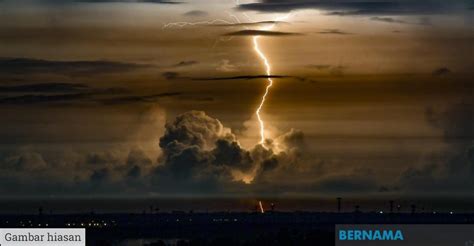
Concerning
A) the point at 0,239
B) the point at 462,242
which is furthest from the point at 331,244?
the point at 0,239

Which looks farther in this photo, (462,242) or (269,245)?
(269,245)

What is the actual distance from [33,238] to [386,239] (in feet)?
89.1

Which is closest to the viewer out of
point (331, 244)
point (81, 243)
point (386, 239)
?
point (81, 243)

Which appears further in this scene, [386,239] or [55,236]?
[386,239]

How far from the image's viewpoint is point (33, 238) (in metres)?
116

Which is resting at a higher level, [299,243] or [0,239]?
[299,243]

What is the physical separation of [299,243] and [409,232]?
68593mm

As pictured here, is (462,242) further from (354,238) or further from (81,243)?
(81,243)

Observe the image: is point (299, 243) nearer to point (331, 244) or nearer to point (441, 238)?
point (331, 244)

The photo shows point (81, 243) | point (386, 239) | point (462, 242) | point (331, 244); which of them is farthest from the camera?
point (331, 244)

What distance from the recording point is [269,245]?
19912cm

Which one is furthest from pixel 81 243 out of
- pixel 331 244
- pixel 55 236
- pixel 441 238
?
pixel 331 244

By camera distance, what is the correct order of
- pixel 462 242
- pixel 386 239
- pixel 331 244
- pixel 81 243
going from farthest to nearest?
pixel 331 244
pixel 462 242
pixel 386 239
pixel 81 243

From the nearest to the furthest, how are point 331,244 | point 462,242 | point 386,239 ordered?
point 386,239 → point 462,242 → point 331,244
